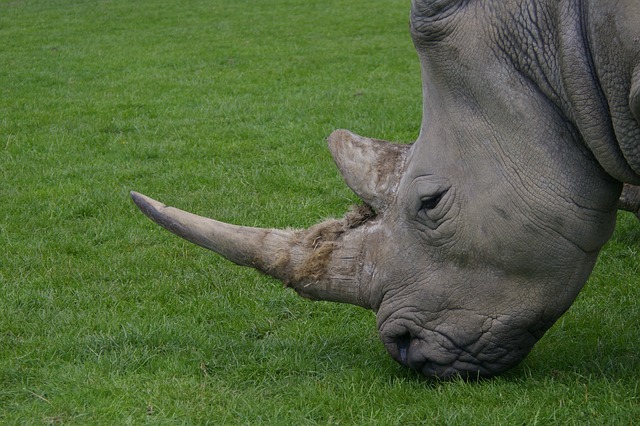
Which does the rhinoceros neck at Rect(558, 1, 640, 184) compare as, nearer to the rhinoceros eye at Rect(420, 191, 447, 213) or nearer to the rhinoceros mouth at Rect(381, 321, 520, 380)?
the rhinoceros eye at Rect(420, 191, 447, 213)

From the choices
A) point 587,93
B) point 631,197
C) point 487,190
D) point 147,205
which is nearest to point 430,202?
point 487,190

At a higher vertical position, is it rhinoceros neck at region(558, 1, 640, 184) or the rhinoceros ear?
rhinoceros neck at region(558, 1, 640, 184)

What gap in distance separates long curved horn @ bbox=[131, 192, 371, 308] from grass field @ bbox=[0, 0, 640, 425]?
1.67 ft

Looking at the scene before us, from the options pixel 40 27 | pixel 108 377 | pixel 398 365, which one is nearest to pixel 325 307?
pixel 398 365

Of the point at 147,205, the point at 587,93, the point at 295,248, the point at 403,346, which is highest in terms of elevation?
the point at 587,93

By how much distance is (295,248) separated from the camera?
15.5 feet

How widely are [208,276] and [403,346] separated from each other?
7.39 feet

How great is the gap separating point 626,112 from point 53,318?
3476 millimetres

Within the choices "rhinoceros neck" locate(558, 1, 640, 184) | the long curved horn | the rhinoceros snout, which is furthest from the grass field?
"rhinoceros neck" locate(558, 1, 640, 184)

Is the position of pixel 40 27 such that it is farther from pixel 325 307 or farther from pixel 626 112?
pixel 626 112

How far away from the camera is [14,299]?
A: 6.21 meters

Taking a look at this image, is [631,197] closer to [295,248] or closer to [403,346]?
[403,346]

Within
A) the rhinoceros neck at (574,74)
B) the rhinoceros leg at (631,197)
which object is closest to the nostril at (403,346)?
the rhinoceros neck at (574,74)

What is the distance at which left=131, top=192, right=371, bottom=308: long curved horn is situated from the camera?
15.2 feet
